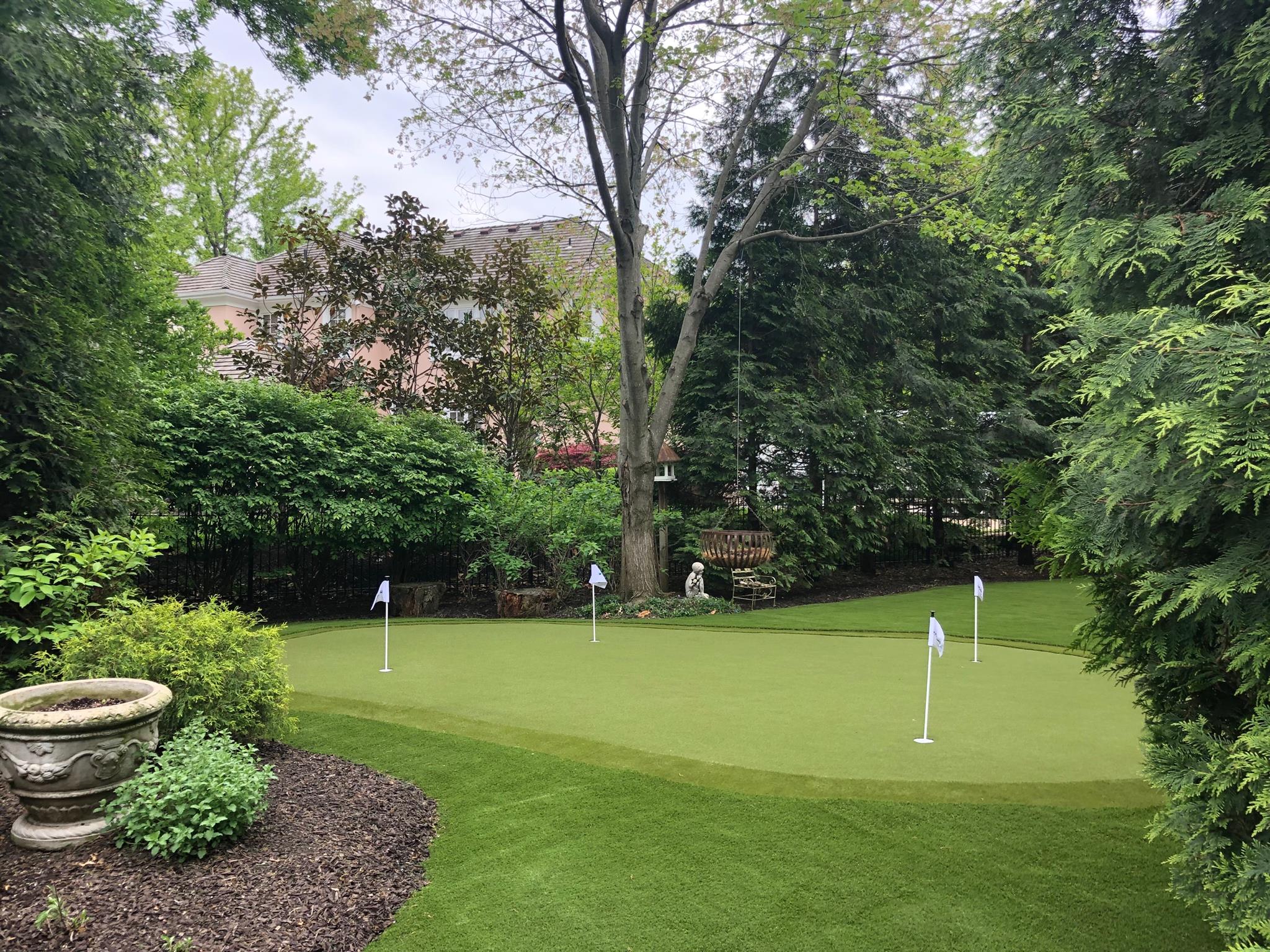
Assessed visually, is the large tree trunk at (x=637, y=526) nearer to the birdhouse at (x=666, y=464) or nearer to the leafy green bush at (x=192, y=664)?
the birdhouse at (x=666, y=464)

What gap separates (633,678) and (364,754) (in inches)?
93.9

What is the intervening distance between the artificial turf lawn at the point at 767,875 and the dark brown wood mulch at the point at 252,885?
0.49ft

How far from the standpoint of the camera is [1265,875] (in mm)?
2010

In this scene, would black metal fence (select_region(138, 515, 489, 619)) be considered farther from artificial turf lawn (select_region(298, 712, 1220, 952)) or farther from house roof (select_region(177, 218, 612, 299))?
house roof (select_region(177, 218, 612, 299))

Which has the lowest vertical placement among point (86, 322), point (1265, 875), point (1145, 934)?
point (1145, 934)

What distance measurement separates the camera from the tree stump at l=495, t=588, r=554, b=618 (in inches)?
406

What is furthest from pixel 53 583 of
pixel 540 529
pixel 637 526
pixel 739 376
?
pixel 739 376

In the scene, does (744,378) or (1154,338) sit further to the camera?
(744,378)

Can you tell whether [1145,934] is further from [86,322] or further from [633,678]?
[86,322]

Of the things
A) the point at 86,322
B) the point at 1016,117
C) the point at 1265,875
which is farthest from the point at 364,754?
the point at 1016,117

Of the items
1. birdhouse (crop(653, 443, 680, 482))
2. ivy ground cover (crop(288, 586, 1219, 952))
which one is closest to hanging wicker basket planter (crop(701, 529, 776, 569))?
birdhouse (crop(653, 443, 680, 482))

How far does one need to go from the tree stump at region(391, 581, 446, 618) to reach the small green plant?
7.72 m

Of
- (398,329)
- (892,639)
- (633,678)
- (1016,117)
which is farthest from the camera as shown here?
(398,329)

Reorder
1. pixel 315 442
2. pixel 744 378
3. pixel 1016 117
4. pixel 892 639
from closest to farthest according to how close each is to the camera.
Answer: pixel 1016 117, pixel 892 639, pixel 315 442, pixel 744 378
